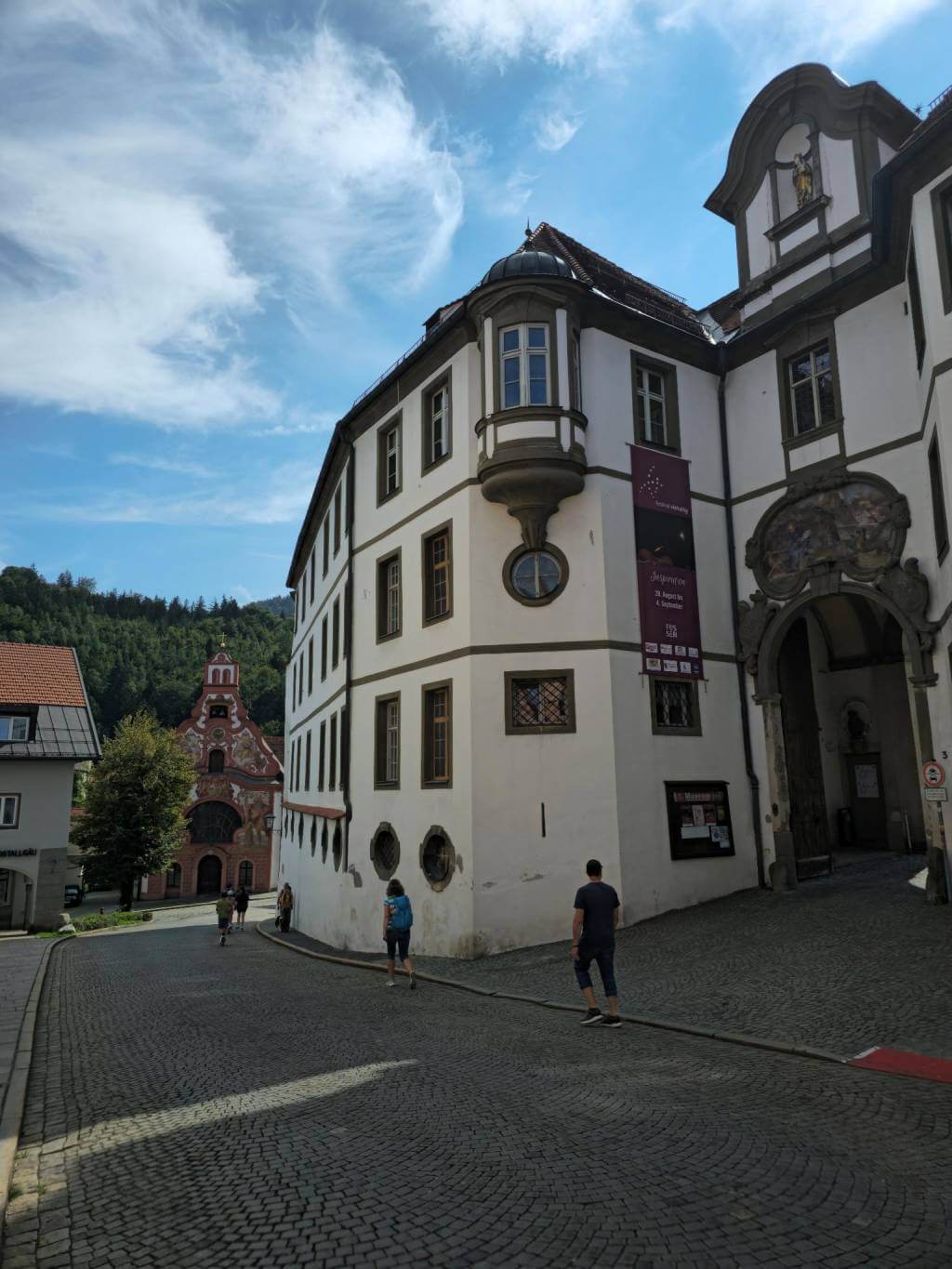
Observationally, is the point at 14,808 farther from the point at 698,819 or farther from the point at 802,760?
the point at 802,760

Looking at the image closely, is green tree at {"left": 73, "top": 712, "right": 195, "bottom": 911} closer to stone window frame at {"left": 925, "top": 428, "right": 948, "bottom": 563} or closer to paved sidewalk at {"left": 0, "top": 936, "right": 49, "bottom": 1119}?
paved sidewalk at {"left": 0, "top": 936, "right": 49, "bottom": 1119}

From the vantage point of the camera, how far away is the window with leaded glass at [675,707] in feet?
53.7

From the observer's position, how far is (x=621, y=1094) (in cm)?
653

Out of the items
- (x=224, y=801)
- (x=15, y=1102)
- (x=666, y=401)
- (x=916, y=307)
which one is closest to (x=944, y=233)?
(x=916, y=307)

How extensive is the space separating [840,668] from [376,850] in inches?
506

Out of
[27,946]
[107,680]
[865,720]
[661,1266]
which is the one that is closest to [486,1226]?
[661,1266]

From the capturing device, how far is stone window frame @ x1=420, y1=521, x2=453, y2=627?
1714 centimetres

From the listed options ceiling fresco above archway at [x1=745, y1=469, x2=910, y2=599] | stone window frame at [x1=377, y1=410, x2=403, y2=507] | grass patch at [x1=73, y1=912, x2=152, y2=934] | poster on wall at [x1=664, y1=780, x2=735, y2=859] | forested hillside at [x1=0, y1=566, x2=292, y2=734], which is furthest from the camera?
forested hillside at [x1=0, y1=566, x2=292, y2=734]

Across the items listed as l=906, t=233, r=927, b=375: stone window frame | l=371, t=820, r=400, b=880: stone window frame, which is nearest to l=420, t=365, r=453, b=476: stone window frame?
l=371, t=820, r=400, b=880: stone window frame

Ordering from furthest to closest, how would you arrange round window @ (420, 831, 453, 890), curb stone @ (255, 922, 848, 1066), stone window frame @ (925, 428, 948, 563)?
round window @ (420, 831, 453, 890)
stone window frame @ (925, 428, 948, 563)
curb stone @ (255, 922, 848, 1066)

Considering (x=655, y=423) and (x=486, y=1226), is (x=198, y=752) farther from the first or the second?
(x=486, y=1226)

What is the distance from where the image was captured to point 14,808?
3134cm

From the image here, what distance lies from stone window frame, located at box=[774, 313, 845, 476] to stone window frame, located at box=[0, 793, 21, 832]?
95.5ft

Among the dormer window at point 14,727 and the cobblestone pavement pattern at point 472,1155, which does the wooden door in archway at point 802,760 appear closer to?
the cobblestone pavement pattern at point 472,1155
